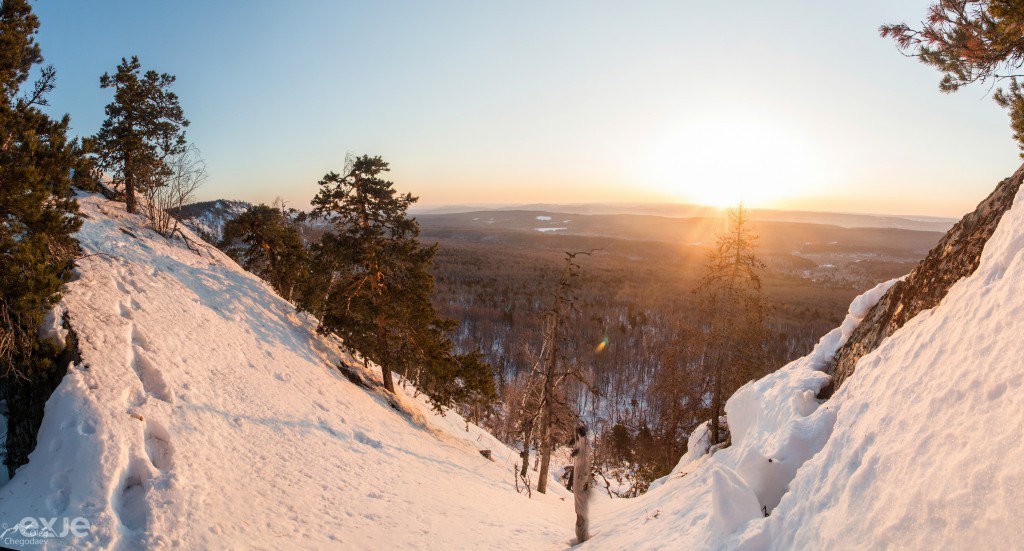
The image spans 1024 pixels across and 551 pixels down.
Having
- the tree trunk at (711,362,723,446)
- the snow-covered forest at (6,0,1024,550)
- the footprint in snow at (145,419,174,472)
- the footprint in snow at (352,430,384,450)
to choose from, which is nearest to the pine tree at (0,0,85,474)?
the snow-covered forest at (6,0,1024,550)

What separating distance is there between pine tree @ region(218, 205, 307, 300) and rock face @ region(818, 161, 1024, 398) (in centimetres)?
2233

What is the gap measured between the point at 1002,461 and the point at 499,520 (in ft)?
34.0

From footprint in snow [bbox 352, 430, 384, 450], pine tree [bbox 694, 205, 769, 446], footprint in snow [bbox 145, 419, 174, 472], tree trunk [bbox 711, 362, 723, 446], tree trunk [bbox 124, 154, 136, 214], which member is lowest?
footprint in snow [bbox 352, 430, 384, 450]

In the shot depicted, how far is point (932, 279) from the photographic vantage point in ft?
21.0

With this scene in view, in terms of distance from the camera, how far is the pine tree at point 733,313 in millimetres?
13922

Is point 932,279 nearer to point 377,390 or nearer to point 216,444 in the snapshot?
point 216,444

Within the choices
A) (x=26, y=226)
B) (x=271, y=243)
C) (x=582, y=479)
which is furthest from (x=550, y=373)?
(x=271, y=243)

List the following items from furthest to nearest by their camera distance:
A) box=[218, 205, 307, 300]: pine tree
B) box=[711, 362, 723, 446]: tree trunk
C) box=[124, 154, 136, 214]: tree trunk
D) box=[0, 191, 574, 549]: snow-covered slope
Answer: box=[218, 205, 307, 300]: pine tree, box=[124, 154, 136, 214]: tree trunk, box=[711, 362, 723, 446]: tree trunk, box=[0, 191, 574, 549]: snow-covered slope

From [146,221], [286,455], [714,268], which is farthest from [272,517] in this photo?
[146,221]

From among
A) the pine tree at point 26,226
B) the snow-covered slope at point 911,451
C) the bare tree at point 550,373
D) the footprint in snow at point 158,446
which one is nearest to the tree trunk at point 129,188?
the pine tree at point 26,226

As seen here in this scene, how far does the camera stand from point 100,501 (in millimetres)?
6914

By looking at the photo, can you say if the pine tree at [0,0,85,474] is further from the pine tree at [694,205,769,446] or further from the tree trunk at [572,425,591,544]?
the pine tree at [694,205,769,446]

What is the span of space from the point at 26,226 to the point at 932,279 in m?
15.4

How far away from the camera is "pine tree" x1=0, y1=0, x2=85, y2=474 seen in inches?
310
